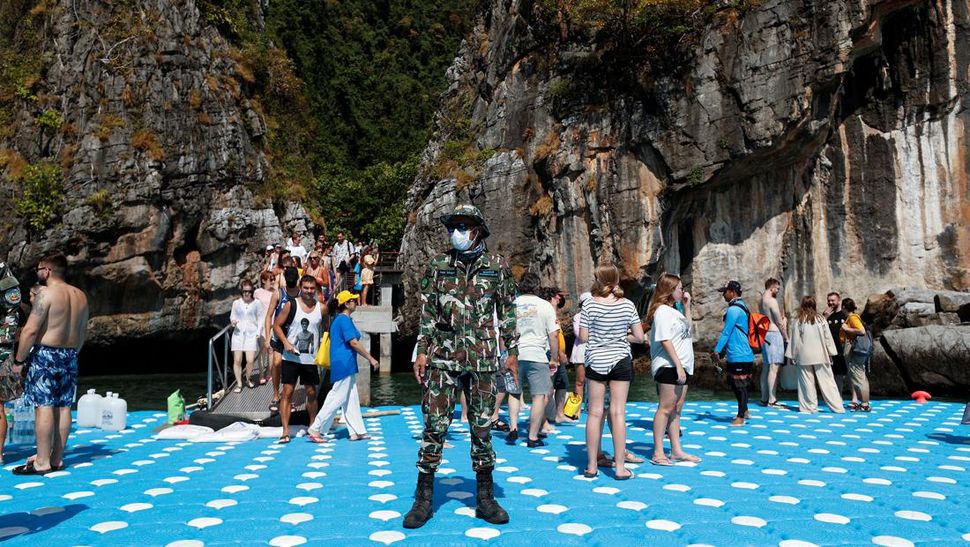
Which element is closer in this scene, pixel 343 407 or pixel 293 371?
pixel 293 371

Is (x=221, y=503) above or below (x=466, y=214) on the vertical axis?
below

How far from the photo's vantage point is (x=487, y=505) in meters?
4.22

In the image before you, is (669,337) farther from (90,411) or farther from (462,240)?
(90,411)

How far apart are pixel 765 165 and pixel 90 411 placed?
2289 cm

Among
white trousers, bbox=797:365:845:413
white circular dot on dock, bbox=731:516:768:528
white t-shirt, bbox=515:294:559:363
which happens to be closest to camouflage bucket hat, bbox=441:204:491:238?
white circular dot on dock, bbox=731:516:768:528

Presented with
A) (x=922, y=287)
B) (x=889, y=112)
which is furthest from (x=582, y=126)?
(x=922, y=287)

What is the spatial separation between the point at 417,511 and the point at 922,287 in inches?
992

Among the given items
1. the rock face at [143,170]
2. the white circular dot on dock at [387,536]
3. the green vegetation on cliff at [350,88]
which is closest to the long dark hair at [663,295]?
the white circular dot on dock at [387,536]

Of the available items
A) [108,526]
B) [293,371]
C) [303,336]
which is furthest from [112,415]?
[108,526]

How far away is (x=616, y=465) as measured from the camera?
5.45m

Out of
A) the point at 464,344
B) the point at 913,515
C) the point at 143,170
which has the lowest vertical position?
the point at 913,515

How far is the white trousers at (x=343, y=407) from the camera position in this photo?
7574mm

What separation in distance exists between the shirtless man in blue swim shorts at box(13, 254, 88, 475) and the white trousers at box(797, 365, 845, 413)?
978 cm

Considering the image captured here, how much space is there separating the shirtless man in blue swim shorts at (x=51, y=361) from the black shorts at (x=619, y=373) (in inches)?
184
